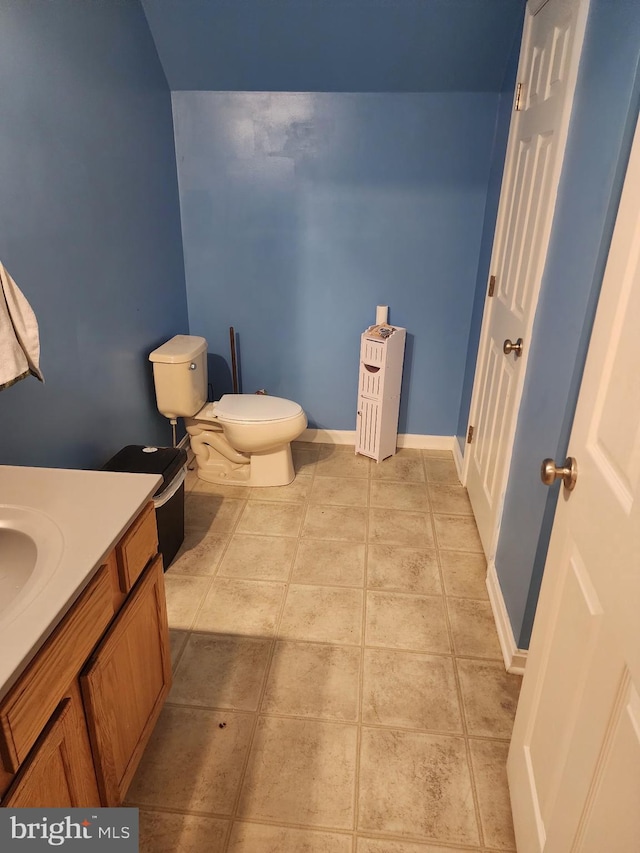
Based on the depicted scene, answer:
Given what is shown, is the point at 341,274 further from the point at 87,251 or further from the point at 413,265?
the point at 87,251

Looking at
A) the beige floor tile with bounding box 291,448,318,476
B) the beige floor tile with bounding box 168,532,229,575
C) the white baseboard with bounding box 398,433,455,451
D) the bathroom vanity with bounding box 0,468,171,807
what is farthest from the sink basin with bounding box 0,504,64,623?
the white baseboard with bounding box 398,433,455,451

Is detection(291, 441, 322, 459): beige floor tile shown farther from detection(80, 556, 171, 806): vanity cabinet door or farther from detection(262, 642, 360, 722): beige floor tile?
detection(80, 556, 171, 806): vanity cabinet door

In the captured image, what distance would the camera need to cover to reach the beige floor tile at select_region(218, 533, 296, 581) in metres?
2.30

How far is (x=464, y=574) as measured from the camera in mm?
2322

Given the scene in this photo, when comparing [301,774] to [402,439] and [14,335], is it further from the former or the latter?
[402,439]

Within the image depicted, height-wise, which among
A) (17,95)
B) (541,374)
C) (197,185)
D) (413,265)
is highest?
(17,95)

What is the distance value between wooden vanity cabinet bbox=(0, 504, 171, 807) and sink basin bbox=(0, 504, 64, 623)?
10 centimetres

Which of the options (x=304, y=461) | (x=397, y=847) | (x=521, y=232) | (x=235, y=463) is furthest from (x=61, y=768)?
(x=304, y=461)

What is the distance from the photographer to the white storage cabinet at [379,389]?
9.75 ft

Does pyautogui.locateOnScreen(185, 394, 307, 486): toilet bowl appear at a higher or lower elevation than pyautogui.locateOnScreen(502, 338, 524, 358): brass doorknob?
lower

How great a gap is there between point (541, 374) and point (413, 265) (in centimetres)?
148

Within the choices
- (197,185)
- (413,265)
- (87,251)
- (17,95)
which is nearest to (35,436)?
(87,251)

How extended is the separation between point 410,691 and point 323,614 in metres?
0.44

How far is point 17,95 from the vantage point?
1634 mm
